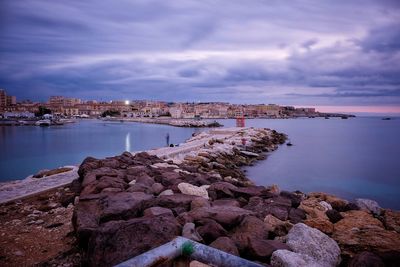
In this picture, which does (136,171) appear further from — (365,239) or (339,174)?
(339,174)

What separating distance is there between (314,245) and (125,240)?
2.21 meters

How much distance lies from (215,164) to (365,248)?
10.4m

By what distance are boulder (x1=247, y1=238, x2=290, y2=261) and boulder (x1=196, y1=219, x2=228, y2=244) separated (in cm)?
41

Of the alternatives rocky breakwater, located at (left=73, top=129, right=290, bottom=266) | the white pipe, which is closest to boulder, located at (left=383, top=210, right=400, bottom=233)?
rocky breakwater, located at (left=73, top=129, right=290, bottom=266)

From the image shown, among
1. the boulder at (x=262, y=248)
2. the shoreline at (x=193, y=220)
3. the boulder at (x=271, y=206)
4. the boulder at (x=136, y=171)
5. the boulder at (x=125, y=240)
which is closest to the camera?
the boulder at (x=125, y=240)

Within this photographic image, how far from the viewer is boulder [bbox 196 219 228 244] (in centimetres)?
381

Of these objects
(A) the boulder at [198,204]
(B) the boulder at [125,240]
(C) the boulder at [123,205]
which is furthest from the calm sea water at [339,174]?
(B) the boulder at [125,240]

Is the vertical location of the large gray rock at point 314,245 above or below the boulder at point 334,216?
above

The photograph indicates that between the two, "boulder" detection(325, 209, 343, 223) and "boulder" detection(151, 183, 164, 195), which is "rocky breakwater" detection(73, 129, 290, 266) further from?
"boulder" detection(325, 209, 343, 223)

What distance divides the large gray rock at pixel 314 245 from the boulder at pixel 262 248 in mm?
191

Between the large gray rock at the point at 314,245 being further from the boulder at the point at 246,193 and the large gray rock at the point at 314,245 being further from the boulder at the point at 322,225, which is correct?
the boulder at the point at 246,193

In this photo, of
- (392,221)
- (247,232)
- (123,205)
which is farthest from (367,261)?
(392,221)

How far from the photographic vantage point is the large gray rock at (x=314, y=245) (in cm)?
370

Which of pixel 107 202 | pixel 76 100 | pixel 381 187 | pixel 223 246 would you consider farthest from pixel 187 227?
pixel 76 100
